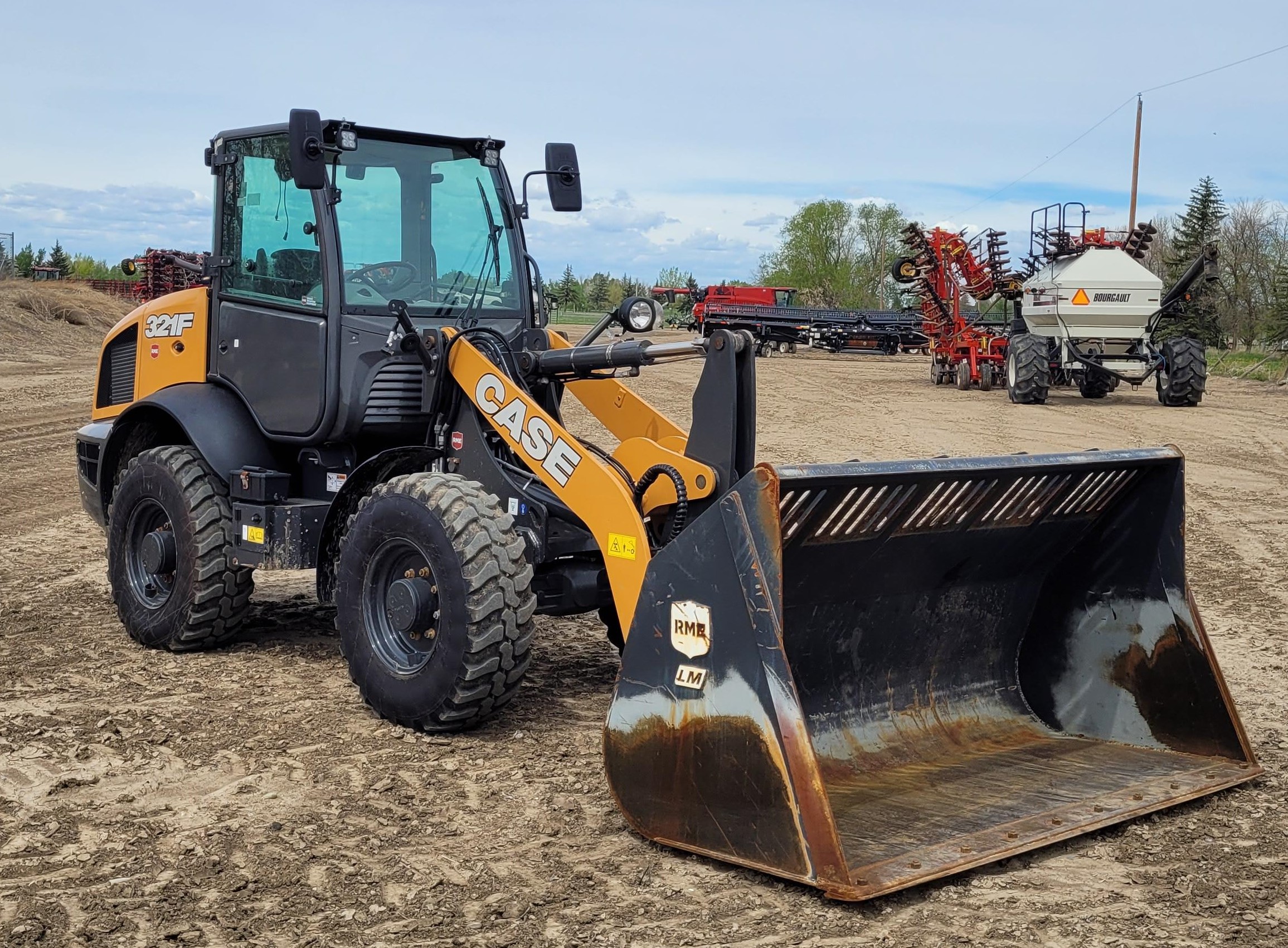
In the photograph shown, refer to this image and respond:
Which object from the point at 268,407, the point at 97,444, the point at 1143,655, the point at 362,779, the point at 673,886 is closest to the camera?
the point at 673,886

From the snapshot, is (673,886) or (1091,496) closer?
(673,886)

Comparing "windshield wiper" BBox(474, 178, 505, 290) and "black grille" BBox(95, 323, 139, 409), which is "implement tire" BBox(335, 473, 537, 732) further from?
"black grille" BBox(95, 323, 139, 409)

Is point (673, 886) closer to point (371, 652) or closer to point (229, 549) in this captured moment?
point (371, 652)

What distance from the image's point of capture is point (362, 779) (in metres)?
4.64

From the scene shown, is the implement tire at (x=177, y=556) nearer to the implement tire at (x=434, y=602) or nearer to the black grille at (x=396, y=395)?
the black grille at (x=396, y=395)

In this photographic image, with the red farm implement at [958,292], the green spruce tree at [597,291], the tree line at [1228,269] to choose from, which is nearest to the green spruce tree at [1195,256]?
the tree line at [1228,269]

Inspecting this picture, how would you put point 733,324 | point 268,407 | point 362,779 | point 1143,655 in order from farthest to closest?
point 733,324 → point 268,407 → point 1143,655 → point 362,779

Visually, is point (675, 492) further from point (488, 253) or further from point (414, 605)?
point (488, 253)

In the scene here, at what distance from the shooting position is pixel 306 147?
521 centimetres

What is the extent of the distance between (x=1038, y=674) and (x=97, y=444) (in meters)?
4.98

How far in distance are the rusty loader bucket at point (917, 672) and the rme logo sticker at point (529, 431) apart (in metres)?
0.93

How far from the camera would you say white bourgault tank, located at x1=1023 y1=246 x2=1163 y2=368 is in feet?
66.1

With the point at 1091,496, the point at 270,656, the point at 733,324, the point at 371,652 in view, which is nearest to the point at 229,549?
the point at 270,656

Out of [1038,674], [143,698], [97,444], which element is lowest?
[143,698]
